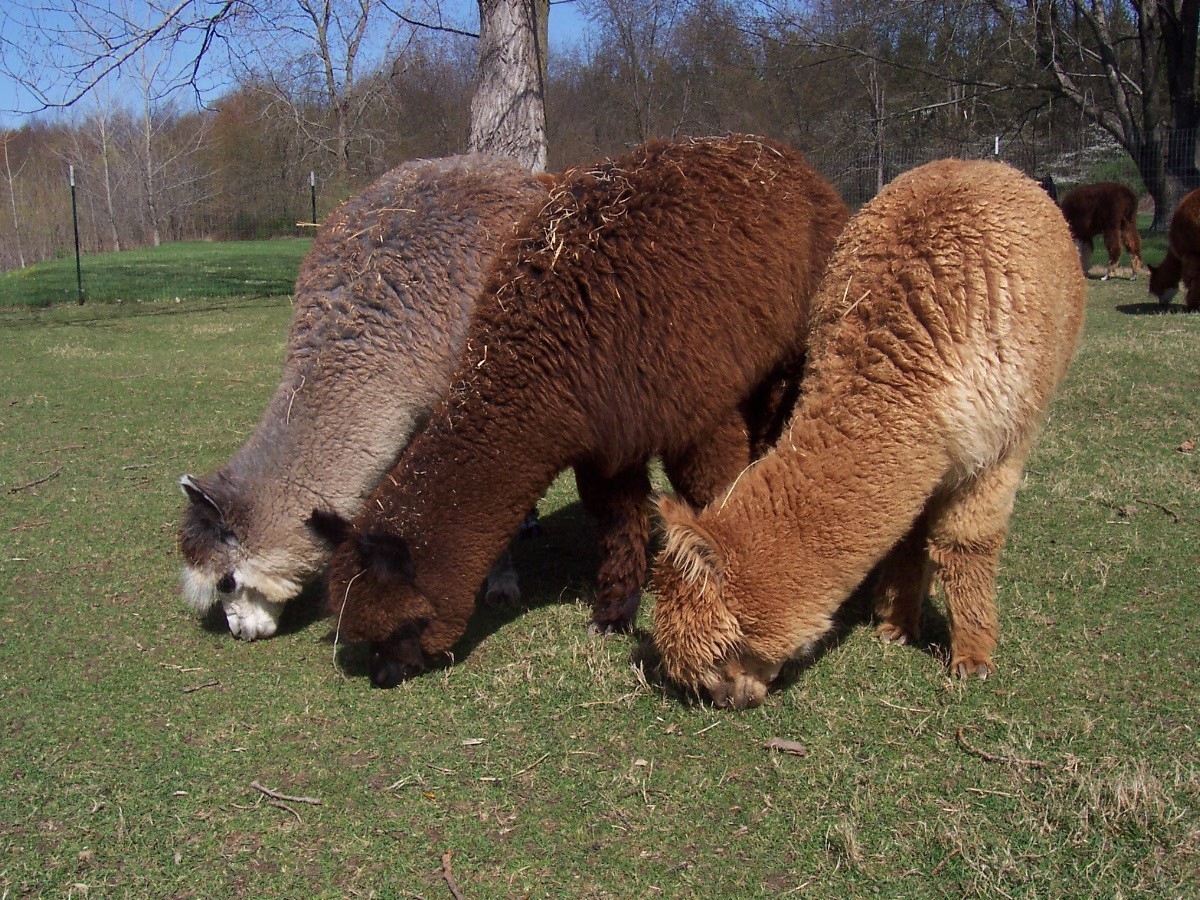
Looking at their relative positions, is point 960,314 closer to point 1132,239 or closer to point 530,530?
point 530,530

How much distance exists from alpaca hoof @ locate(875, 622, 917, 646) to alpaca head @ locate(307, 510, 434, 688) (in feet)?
7.34

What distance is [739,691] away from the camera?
151 inches

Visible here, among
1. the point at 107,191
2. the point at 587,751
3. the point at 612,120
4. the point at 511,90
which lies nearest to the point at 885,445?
the point at 587,751

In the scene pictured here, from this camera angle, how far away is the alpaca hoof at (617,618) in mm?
4895

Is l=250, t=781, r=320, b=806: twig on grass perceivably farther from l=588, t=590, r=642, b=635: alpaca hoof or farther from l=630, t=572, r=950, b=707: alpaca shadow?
l=588, t=590, r=642, b=635: alpaca hoof

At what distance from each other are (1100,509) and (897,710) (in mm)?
3079

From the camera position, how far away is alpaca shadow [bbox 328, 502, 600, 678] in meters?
4.88

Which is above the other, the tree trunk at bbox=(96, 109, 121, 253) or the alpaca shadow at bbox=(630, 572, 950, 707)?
the tree trunk at bbox=(96, 109, 121, 253)

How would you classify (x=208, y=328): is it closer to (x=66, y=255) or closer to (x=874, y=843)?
(x=874, y=843)

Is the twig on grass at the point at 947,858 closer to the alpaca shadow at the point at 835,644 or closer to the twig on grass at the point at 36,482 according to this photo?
the alpaca shadow at the point at 835,644

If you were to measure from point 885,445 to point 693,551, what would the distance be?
857 mm

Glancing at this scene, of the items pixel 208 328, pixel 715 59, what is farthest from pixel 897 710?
pixel 715 59

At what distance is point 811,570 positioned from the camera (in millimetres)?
3570

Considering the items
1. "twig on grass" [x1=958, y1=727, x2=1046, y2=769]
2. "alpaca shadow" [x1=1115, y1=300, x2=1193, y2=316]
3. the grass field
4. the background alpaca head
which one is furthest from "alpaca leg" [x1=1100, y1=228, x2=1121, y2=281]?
"twig on grass" [x1=958, y1=727, x2=1046, y2=769]
